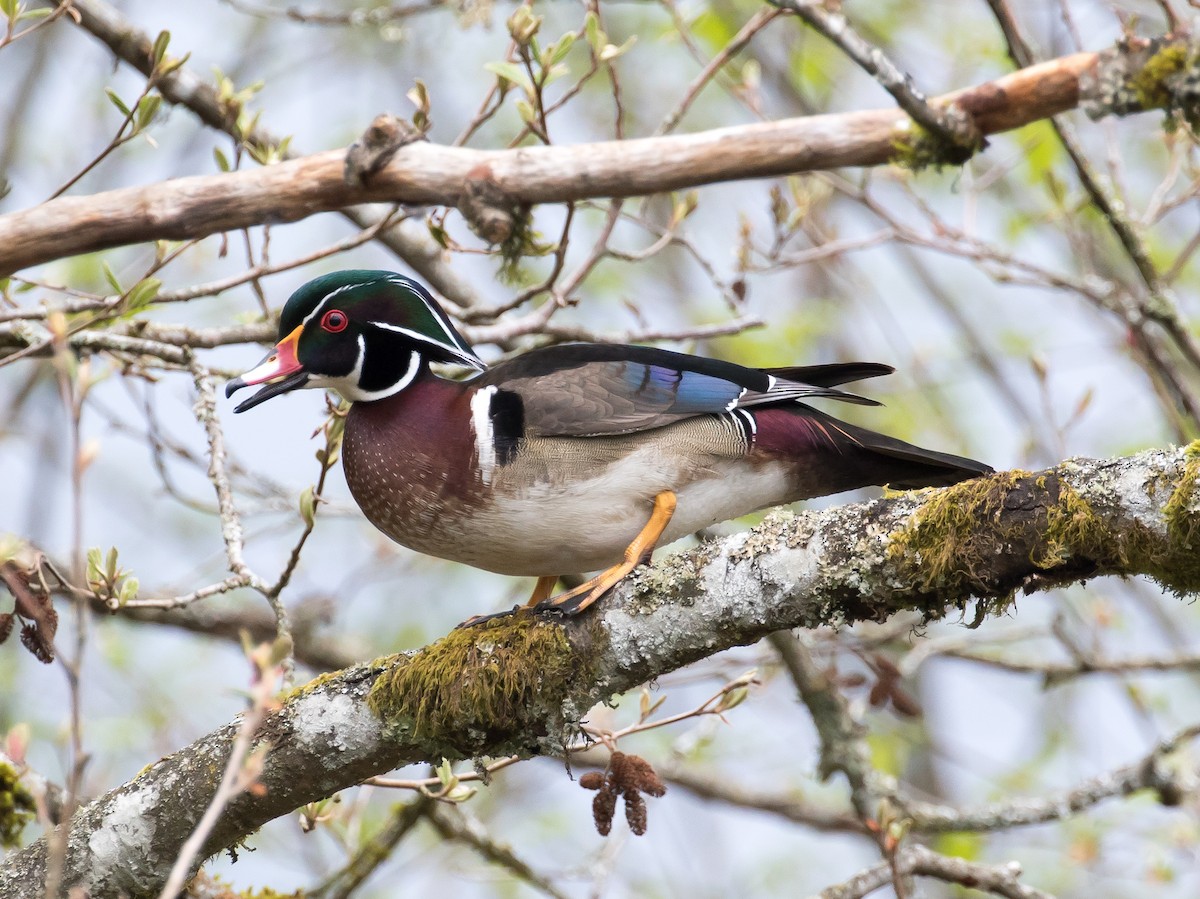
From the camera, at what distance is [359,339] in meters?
3.52

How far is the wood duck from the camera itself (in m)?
3.20

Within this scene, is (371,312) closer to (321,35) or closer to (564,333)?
(564,333)

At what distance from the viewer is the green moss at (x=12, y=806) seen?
10.8 ft

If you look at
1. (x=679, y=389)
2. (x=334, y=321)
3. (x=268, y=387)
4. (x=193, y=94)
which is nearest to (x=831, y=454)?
(x=679, y=389)

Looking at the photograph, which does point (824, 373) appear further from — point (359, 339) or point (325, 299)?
point (325, 299)

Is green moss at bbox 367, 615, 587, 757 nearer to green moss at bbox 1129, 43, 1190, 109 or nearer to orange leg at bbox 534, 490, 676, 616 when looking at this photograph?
orange leg at bbox 534, 490, 676, 616

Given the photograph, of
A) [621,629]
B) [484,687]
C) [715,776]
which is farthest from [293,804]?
[715,776]

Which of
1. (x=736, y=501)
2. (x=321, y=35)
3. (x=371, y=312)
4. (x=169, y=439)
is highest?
(x=321, y=35)

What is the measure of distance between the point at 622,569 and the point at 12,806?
1778 mm

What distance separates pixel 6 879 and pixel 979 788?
6941mm

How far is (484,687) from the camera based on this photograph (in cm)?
276

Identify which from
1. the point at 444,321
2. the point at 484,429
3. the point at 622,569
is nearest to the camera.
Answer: the point at 622,569

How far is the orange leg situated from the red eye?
1.00m

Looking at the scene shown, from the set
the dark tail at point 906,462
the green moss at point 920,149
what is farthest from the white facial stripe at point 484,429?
the green moss at point 920,149
